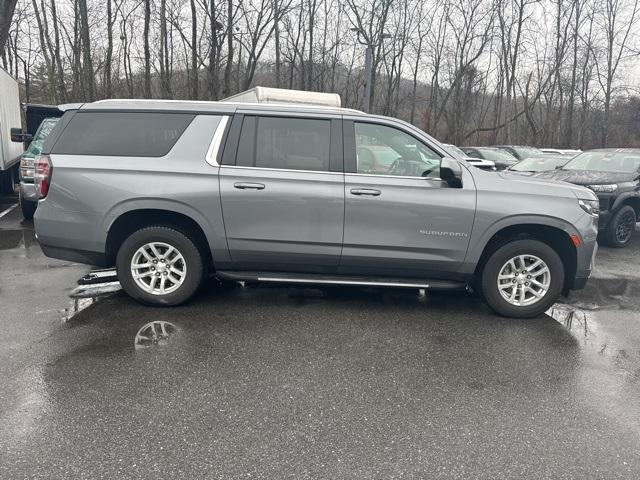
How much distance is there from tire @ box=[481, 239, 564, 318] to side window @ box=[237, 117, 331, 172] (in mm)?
1923

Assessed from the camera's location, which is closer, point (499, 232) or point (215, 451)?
point (215, 451)

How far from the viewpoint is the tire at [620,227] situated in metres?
8.82

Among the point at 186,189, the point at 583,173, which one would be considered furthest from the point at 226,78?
the point at 186,189

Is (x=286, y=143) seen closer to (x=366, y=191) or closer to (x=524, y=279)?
(x=366, y=191)

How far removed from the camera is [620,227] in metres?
8.95

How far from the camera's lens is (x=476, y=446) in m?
2.78

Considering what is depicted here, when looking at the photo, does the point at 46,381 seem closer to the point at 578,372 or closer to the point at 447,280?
the point at 447,280

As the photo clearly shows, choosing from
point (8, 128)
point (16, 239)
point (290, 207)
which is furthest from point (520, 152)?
point (16, 239)

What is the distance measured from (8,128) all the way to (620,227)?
14221 millimetres

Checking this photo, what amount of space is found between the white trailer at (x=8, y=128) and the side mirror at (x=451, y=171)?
1102 centimetres

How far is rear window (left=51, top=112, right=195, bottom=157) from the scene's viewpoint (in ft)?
15.3

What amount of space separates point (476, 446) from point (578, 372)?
4.94ft

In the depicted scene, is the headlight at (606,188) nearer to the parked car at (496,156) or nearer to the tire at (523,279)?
the tire at (523,279)

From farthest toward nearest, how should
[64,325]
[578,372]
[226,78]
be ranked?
1. [226,78]
2. [64,325]
3. [578,372]
